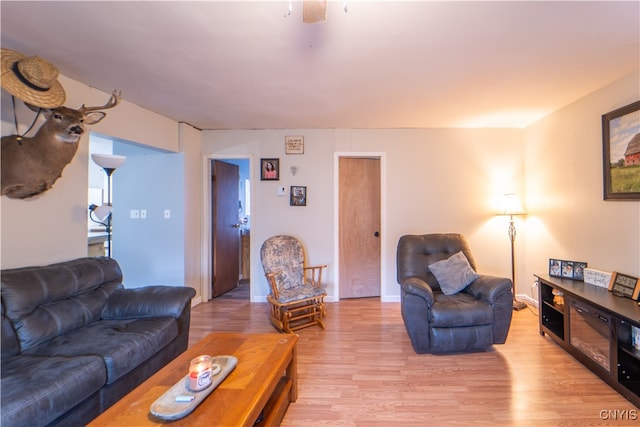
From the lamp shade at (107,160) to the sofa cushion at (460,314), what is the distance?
313cm

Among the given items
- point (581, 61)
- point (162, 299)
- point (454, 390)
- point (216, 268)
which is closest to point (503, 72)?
point (581, 61)

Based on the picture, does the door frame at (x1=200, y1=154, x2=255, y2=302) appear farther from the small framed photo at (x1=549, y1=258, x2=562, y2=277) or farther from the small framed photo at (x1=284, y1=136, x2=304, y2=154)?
the small framed photo at (x1=549, y1=258, x2=562, y2=277)

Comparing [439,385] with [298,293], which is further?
[298,293]

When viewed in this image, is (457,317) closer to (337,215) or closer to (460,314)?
(460,314)

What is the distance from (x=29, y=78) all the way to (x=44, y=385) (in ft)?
5.78

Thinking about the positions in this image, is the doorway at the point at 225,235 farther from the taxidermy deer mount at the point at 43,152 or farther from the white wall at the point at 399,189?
the taxidermy deer mount at the point at 43,152

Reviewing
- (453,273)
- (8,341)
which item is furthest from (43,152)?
(453,273)

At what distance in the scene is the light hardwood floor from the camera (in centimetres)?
174

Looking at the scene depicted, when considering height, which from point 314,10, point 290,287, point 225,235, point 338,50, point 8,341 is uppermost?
point 338,50

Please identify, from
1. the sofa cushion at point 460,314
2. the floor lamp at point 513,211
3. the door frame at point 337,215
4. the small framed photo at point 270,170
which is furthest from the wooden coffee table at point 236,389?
the floor lamp at point 513,211

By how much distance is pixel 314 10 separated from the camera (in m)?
1.32

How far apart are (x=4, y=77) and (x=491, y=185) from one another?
474 centimetres

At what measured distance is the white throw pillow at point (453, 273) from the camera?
273 centimetres

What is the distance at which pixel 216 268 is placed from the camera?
4.20m
